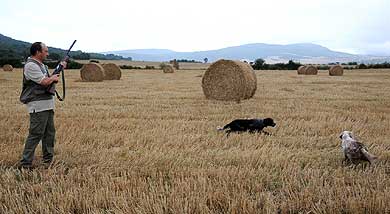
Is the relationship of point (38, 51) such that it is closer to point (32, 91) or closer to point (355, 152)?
point (32, 91)

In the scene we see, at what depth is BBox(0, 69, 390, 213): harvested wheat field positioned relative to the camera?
4426 millimetres

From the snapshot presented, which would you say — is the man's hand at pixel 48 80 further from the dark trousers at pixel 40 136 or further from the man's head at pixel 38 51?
the dark trousers at pixel 40 136

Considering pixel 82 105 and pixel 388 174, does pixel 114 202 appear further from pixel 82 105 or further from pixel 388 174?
pixel 82 105

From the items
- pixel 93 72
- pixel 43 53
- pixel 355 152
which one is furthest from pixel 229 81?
pixel 93 72

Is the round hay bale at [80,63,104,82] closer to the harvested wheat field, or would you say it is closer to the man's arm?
the harvested wheat field

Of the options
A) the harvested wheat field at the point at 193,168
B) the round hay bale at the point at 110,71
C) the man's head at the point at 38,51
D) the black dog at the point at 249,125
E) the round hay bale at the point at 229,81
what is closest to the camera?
the harvested wheat field at the point at 193,168

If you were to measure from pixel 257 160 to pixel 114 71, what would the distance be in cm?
2391

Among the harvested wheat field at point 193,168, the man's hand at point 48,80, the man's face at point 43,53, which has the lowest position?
the harvested wheat field at point 193,168

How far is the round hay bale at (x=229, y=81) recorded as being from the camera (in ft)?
50.4

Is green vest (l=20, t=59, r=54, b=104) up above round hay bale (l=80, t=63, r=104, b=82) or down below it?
above

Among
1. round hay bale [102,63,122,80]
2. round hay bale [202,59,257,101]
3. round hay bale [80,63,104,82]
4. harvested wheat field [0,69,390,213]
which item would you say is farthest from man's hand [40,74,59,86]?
round hay bale [102,63,122,80]

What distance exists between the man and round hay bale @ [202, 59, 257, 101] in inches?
379

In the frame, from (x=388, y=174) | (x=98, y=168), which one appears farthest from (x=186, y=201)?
(x=388, y=174)

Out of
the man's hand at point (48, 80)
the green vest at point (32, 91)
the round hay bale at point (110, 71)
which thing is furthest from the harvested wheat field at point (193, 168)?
the round hay bale at point (110, 71)
